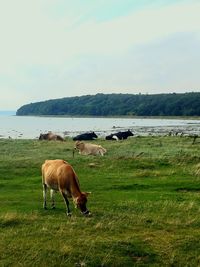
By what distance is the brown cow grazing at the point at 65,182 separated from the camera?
15.6 meters

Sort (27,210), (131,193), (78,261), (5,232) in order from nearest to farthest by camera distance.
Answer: (78,261)
(5,232)
(27,210)
(131,193)

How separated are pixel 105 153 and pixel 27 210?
17.8 m

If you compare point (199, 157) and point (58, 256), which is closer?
point (58, 256)

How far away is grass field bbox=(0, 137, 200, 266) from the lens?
40.1 ft

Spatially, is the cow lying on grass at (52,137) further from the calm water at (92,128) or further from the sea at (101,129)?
the calm water at (92,128)

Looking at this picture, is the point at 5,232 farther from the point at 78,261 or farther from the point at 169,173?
the point at 169,173

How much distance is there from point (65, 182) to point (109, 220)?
2184 millimetres

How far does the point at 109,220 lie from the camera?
15055 mm

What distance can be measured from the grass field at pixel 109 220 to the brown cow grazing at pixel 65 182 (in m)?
0.54

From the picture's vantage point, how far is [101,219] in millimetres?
15109

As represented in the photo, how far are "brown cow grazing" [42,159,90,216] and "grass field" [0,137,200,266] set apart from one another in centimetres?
54

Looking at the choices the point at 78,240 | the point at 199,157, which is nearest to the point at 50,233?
the point at 78,240

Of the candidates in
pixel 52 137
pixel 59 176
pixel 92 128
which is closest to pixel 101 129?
pixel 92 128

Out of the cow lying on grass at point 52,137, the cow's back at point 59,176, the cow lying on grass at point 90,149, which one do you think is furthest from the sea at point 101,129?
the cow's back at point 59,176
